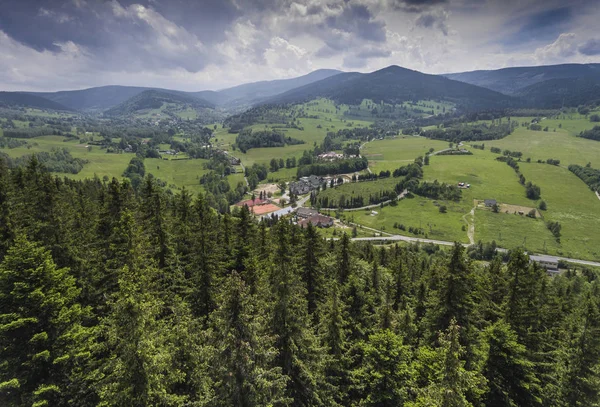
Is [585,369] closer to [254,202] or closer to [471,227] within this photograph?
[471,227]

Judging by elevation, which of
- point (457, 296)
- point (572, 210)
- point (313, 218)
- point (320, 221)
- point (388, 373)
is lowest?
point (320, 221)

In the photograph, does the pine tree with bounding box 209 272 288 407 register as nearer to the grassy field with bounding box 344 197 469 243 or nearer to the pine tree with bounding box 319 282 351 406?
the pine tree with bounding box 319 282 351 406

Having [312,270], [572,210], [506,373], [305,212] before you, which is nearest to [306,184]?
[305,212]

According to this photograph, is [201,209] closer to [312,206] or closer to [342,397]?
[342,397]

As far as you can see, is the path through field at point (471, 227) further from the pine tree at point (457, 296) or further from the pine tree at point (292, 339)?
the pine tree at point (292, 339)

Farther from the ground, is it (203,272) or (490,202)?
(203,272)

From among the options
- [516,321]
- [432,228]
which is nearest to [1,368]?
[516,321]
